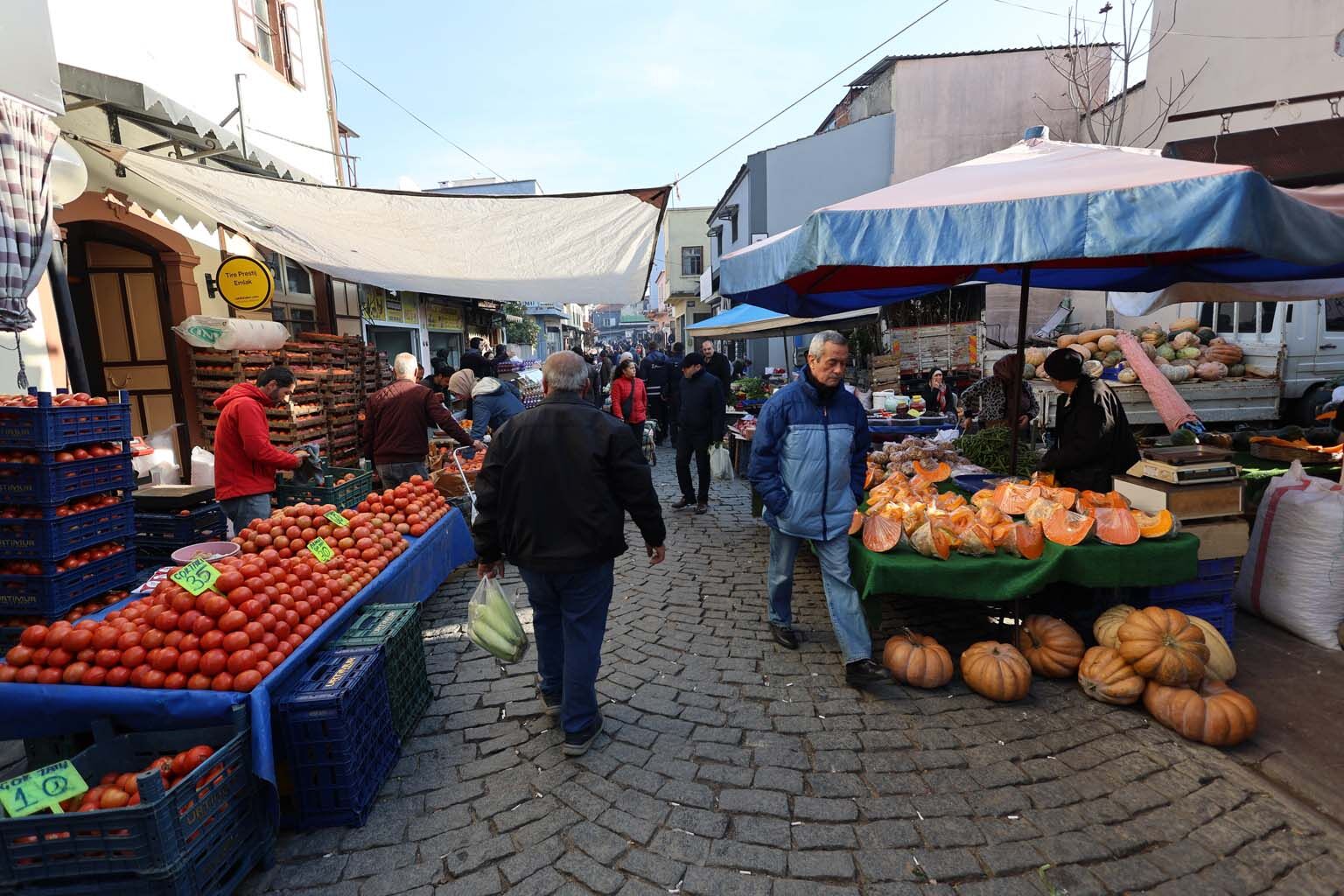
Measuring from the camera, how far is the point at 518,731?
355 cm

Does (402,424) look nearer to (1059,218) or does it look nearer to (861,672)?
(861,672)

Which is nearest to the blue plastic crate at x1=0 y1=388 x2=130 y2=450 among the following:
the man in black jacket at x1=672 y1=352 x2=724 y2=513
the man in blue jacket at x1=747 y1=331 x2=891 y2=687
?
the man in blue jacket at x1=747 y1=331 x2=891 y2=687

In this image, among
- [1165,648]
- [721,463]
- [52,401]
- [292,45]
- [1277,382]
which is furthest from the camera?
[721,463]

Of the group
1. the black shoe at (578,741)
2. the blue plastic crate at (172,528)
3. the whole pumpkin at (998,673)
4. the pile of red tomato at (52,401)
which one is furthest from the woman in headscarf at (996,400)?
the pile of red tomato at (52,401)

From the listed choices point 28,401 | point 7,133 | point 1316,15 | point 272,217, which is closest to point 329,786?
point 28,401

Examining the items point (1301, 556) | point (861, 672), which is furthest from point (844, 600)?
point (1301, 556)

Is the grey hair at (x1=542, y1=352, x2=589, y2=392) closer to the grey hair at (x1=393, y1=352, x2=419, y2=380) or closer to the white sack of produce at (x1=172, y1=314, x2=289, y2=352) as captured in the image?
the grey hair at (x1=393, y1=352, x2=419, y2=380)

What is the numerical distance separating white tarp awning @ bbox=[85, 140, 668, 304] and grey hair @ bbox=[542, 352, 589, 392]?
11.4ft

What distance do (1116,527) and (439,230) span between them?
21.7 ft

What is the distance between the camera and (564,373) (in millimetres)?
3311

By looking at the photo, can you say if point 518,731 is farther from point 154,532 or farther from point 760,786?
point 154,532

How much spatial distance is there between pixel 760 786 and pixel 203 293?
851cm

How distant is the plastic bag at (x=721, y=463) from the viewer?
10.6m

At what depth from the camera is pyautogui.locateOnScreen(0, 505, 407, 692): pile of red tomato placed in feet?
8.96
